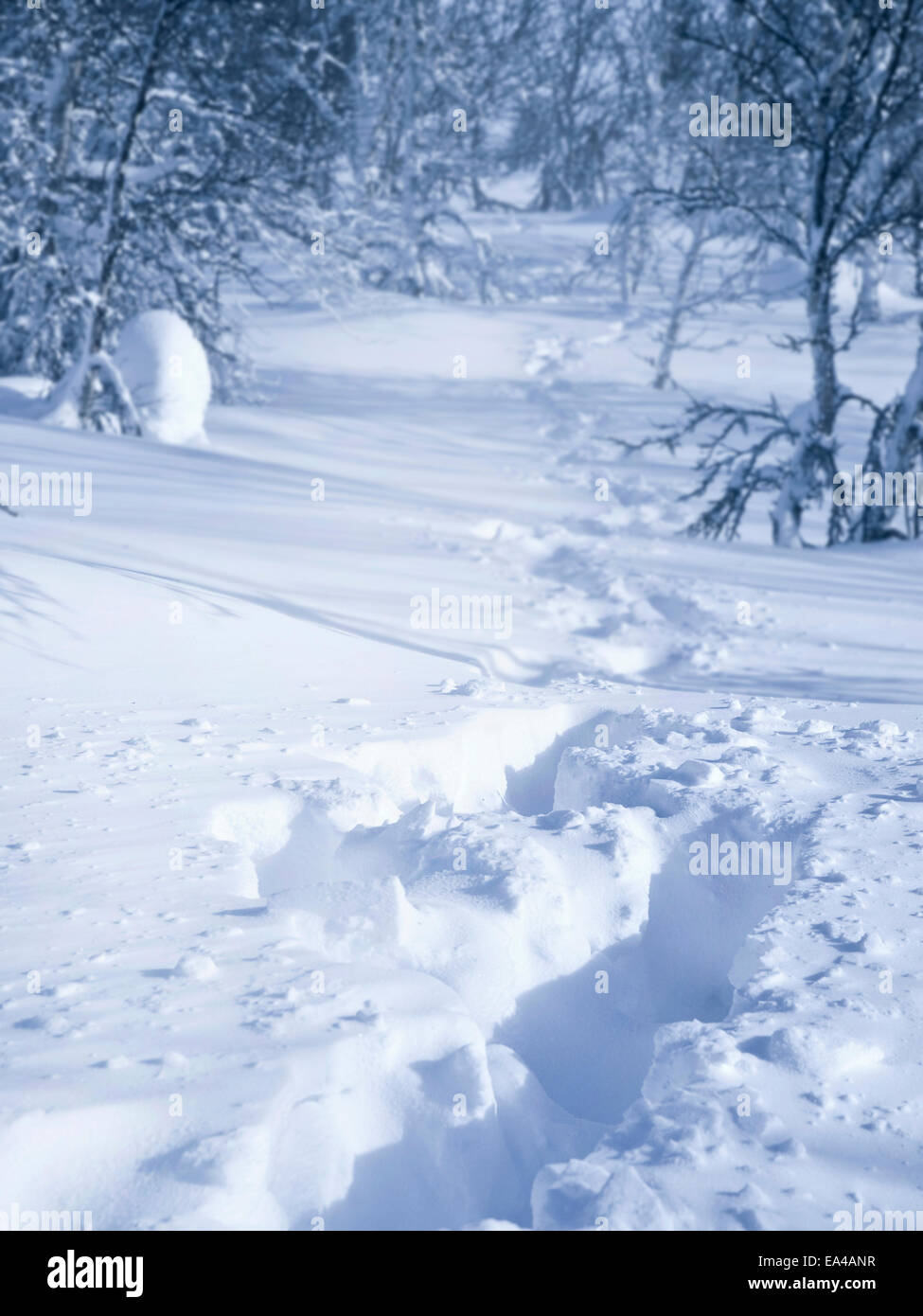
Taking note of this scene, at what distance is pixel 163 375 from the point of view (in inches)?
384

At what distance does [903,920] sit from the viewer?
→ 2.85 meters

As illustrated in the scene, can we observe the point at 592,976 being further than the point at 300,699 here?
No

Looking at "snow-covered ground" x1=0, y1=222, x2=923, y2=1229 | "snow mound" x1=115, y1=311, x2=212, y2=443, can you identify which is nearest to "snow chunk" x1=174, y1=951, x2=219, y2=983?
"snow-covered ground" x1=0, y1=222, x2=923, y2=1229

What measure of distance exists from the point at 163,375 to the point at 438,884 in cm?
778

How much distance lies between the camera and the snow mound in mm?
9703

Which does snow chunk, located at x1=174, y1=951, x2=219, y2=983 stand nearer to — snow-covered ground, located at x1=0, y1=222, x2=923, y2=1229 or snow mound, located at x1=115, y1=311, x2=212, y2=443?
snow-covered ground, located at x1=0, y1=222, x2=923, y2=1229

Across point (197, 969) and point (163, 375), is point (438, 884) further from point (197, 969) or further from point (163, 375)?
point (163, 375)

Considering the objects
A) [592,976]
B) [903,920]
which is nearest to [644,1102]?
[592,976]

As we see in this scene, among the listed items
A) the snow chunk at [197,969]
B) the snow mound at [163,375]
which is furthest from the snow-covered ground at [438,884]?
the snow mound at [163,375]

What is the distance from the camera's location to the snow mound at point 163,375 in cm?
970

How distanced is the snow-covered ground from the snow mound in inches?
124

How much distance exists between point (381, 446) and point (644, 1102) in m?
8.73

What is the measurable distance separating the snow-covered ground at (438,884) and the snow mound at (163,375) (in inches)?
124
